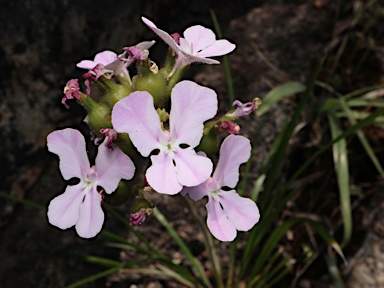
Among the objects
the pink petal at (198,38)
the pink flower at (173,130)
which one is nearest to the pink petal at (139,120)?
the pink flower at (173,130)

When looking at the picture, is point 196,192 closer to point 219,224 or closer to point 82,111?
point 219,224

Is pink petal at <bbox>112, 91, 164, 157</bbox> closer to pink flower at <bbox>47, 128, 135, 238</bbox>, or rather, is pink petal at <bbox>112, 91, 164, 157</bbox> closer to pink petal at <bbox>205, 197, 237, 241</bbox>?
pink flower at <bbox>47, 128, 135, 238</bbox>

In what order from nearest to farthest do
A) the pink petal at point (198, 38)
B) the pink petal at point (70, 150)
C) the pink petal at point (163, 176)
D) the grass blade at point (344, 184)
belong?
the pink petal at point (163, 176)
the pink petal at point (70, 150)
the pink petal at point (198, 38)
the grass blade at point (344, 184)

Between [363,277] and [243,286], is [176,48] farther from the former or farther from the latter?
[363,277]

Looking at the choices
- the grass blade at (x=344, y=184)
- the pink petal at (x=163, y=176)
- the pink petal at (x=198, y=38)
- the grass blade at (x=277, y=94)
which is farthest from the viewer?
the grass blade at (x=277, y=94)

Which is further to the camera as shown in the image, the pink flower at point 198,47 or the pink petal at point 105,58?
the pink petal at point 105,58

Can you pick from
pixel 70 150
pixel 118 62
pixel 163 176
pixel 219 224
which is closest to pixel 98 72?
pixel 118 62

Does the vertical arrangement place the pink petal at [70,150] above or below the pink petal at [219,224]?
above

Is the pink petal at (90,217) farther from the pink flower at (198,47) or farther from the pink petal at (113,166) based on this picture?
the pink flower at (198,47)
